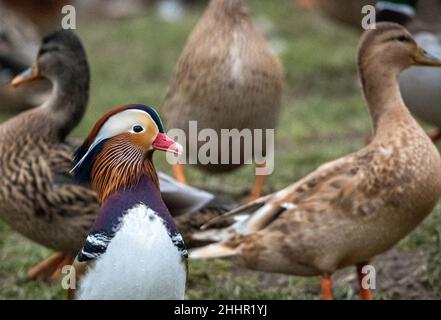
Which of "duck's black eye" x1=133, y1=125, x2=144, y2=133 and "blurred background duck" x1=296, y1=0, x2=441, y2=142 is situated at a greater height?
"blurred background duck" x1=296, y1=0, x2=441, y2=142

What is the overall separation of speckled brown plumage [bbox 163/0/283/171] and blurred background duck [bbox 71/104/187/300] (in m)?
1.90

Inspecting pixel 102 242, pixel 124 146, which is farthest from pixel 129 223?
pixel 124 146

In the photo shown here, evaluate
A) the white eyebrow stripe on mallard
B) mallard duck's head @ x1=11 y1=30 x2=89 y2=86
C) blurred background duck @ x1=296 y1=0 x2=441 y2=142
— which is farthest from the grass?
the white eyebrow stripe on mallard

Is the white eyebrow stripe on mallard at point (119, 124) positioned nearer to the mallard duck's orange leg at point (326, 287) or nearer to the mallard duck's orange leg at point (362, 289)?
the mallard duck's orange leg at point (326, 287)

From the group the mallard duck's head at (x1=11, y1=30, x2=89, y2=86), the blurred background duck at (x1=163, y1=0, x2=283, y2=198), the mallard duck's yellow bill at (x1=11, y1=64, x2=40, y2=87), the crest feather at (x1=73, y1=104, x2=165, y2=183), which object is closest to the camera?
the crest feather at (x1=73, y1=104, x2=165, y2=183)

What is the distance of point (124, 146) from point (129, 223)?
332mm

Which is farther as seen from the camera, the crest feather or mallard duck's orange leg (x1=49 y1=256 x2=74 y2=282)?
mallard duck's orange leg (x1=49 y1=256 x2=74 y2=282)

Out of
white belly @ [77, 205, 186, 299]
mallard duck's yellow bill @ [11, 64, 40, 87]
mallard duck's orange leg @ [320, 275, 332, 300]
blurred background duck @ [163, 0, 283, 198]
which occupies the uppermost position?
blurred background duck @ [163, 0, 283, 198]

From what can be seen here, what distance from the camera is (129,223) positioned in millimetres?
3158

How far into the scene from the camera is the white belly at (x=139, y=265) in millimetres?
3084

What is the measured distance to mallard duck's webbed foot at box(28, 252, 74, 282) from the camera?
4.85 m

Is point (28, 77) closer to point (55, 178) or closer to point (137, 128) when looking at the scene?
point (55, 178)

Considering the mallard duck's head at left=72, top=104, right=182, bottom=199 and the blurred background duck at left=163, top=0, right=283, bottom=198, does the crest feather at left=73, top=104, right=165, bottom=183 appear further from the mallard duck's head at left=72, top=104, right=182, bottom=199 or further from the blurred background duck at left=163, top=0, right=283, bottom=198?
the blurred background duck at left=163, top=0, right=283, bottom=198
